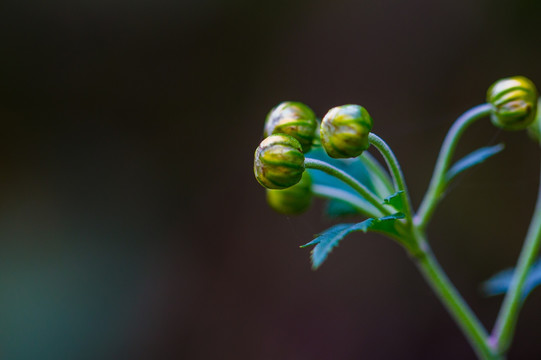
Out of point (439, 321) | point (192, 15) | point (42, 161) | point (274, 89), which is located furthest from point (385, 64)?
point (42, 161)

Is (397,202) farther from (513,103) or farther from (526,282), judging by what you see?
(526,282)

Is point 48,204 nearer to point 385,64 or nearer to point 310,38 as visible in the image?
point 310,38

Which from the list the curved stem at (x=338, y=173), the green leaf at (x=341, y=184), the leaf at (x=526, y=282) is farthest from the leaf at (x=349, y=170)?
the leaf at (x=526, y=282)

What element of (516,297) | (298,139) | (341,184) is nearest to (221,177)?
(341,184)

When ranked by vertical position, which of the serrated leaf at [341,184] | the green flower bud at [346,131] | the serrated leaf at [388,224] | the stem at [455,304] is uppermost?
the green flower bud at [346,131]

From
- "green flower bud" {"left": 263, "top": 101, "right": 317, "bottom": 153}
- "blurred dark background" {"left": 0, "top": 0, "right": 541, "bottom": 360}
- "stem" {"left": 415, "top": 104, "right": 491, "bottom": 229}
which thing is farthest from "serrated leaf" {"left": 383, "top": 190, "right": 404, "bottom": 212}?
"blurred dark background" {"left": 0, "top": 0, "right": 541, "bottom": 360}

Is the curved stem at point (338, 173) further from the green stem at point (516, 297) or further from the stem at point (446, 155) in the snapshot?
the green stem at point (516, 297)
